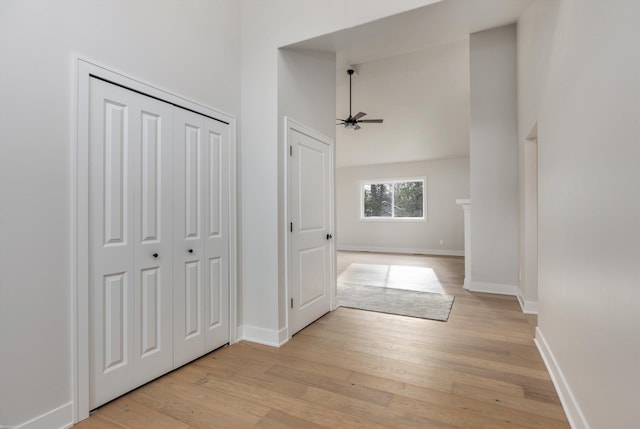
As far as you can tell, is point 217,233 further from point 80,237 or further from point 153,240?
point 80,237

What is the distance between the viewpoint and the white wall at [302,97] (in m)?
2.70

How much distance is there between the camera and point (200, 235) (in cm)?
241

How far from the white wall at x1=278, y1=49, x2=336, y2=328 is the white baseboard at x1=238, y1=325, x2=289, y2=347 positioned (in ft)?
0.31

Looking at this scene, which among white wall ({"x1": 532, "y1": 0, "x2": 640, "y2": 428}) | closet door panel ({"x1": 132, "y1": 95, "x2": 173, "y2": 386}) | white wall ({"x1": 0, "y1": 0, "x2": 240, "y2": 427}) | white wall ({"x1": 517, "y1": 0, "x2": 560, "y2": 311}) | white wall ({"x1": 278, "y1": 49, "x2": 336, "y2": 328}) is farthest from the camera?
white wall ({"x1": 278, "y1": 49, "x2": 336, "y2": 328})

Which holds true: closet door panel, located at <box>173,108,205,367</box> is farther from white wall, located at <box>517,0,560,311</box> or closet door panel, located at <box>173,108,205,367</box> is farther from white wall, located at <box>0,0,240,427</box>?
white wall, located at <box>517,0,560,311</box>

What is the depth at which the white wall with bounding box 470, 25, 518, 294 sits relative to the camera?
13.3 ft

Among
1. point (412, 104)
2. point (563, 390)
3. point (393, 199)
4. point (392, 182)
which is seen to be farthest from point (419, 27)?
point (393, 199)

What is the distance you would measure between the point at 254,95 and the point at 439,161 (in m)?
7.22

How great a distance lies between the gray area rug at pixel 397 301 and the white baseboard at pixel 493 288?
0.50m

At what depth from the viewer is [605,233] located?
4.15 ft

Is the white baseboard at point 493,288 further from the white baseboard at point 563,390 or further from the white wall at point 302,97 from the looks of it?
the white wall at point 302,97

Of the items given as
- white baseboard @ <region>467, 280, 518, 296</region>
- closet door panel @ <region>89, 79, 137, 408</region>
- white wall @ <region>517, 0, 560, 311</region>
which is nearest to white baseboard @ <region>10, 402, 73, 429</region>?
closet door panel @ <region>89, 79, 137, 408</region>

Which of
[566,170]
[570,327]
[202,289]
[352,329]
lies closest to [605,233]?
[566,170]

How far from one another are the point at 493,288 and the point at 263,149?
146 inches
